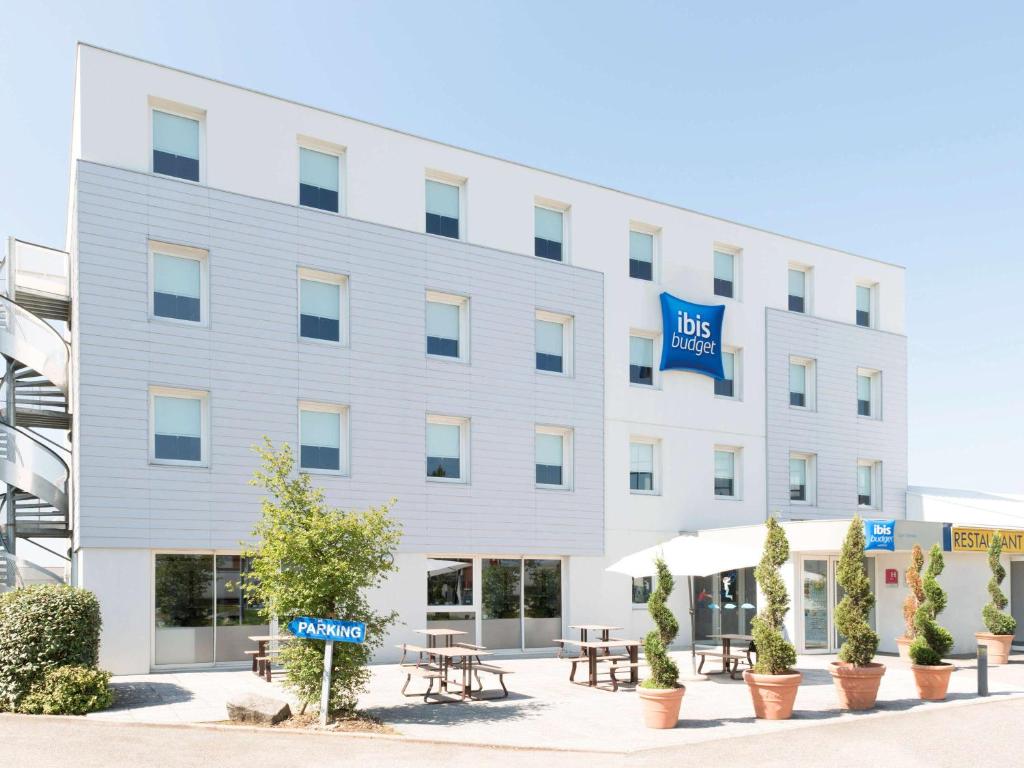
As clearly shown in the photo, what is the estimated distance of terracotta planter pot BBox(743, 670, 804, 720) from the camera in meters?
14.1

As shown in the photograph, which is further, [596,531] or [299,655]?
[596,531]

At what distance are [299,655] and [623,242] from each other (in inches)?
649

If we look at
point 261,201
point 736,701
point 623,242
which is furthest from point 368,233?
point 736,701

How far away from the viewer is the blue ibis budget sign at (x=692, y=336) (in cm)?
2694

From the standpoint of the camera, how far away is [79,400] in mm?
18531

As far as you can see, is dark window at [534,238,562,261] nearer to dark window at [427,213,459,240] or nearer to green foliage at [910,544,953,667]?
dark window at [427,213,459,240]

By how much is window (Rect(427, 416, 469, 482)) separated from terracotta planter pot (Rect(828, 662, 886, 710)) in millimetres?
10632

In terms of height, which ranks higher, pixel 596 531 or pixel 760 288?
pixel 760 288

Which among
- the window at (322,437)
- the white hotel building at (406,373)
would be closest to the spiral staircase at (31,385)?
the white hotel building at (406,373)

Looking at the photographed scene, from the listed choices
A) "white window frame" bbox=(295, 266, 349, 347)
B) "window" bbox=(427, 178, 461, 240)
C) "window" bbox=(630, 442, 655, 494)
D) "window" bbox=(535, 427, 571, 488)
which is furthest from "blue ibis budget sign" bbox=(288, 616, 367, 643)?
"window" bbox=(630, 442, 655, 494)

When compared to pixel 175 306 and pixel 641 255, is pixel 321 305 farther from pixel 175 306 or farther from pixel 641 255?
pixel 641 255

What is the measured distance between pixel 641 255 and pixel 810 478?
357 inches

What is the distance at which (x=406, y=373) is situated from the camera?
890 inches

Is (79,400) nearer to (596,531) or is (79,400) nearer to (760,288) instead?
(596,531)
